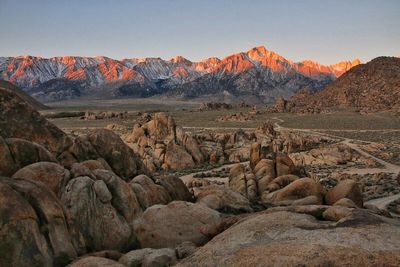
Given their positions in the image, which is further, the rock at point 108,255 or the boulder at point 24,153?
the boulder at point 24,153

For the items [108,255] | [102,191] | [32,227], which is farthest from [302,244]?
[102,191]

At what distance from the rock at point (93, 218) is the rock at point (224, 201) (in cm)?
496

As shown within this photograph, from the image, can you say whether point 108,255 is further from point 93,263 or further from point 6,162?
point 6,162

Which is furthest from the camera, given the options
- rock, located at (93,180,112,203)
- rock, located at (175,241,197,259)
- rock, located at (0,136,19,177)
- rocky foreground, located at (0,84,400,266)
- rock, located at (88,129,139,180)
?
rock, located at (88,129,139,180)

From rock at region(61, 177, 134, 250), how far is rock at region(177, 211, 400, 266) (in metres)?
3.85

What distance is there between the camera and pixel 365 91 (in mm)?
152125

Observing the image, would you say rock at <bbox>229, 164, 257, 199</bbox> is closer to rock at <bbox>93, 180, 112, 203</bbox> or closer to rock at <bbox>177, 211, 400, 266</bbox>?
rock at <bbox>93, 180, 112, 203</bbox>

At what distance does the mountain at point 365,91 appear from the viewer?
Answer: 140 meters

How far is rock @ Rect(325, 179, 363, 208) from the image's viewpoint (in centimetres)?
1948

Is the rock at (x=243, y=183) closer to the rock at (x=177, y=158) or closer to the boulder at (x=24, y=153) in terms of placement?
the boulder at (x=24, y=153)

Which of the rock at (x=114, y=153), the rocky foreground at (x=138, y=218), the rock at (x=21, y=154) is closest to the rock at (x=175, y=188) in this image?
the rocky foreground at (x=138, y=218)

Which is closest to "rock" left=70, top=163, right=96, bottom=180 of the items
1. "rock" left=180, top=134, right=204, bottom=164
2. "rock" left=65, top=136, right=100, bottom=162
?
"rock" left=65, top=136, right=100, bottom=162

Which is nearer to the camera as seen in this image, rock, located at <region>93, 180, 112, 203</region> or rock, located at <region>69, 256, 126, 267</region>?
rock, located at <region>69, 256, 126, 267</region>

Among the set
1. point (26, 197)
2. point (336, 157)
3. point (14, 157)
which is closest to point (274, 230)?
point (26, 197)
